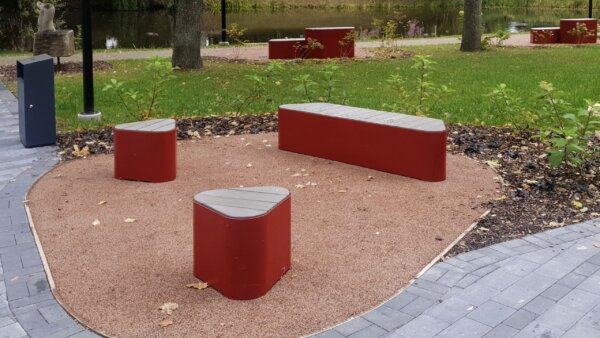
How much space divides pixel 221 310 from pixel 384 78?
11.2 m

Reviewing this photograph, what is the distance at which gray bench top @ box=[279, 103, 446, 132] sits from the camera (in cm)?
739

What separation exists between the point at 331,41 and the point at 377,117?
12.1m

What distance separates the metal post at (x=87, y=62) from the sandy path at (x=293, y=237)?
6.80 ft

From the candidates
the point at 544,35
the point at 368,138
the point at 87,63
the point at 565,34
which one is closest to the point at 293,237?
the point at 368,138

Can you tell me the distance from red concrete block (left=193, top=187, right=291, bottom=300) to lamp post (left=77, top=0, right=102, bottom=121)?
18.3ft

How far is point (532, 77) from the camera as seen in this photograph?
1496 centimetres

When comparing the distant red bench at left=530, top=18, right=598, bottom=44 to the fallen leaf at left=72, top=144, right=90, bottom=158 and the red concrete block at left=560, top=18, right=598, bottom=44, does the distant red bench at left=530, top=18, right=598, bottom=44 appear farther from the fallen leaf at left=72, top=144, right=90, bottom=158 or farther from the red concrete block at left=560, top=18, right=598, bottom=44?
the fallen leaf at left=72, top=144, right=90, bottom=158

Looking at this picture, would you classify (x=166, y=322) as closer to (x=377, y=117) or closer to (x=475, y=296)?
(x=475, y=296)

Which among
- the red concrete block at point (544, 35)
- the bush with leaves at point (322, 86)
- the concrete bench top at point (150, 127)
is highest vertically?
the red concrete block at point (544, 35)

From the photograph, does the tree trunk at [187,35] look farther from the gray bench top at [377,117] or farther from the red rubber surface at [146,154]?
the red rubber surface at [146,154]

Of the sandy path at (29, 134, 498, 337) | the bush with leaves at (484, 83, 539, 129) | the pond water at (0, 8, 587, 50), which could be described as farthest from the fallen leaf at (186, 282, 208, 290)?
the pond water at (0, 8, 587, 50)

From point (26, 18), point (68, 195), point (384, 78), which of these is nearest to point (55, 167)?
point (68, 195)

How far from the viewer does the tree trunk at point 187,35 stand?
16.0 m

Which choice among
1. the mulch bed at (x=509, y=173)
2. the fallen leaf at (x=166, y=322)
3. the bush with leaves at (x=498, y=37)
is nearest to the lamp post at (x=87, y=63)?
the mulch bed at (x=509, y=173)
